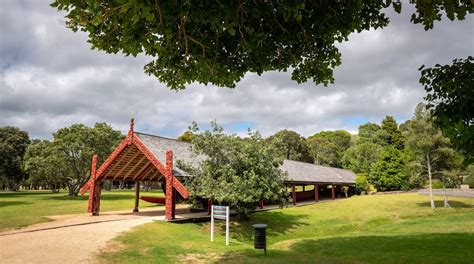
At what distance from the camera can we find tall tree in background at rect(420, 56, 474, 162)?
6824mm

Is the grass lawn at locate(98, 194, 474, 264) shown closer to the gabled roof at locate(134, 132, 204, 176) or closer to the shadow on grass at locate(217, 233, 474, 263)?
the shadow on grass at locate(217, 233, 474, 263)

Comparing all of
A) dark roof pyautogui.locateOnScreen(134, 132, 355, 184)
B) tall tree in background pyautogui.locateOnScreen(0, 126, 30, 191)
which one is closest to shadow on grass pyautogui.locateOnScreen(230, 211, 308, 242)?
dark roof pyautogui.locateOnScreen(134, 132, 355, 184)

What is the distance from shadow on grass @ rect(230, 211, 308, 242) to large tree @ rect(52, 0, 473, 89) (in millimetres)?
13310

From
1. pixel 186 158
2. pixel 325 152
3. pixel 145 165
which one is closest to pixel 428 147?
pixel 186 158

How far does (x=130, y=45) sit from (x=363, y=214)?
25.8 meters

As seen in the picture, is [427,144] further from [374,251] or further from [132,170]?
[132,170]

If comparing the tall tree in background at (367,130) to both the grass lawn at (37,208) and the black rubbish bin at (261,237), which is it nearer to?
the grass lawn at (37,208)

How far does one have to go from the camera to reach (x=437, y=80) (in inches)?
321

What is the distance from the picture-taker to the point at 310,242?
16.9 metres

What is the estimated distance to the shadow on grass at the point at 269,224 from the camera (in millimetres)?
20281

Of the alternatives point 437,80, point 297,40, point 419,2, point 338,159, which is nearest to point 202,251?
point 297,40

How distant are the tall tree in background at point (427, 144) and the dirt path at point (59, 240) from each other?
2705 cm

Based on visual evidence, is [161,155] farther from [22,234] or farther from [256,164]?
[22,234]

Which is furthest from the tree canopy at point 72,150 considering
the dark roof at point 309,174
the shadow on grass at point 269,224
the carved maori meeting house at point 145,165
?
the shadow on grass at point 269,224
